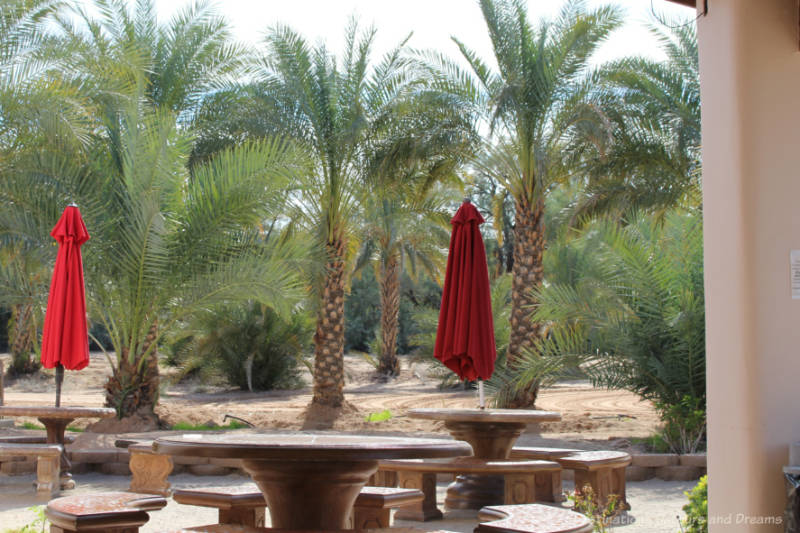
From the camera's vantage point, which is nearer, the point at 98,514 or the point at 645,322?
the point at 98,514

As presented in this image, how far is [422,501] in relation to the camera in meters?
6.80

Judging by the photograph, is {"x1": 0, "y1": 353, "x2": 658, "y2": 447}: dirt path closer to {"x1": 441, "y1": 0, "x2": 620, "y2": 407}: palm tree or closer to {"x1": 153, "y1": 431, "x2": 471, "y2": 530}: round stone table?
{"x1": 441, "y1": 0, "x2": 620, "y2": 407}: palm tree

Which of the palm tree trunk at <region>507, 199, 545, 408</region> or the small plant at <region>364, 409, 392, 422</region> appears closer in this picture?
the palm tree trunk at <region>507, 199, 545, 408</region>

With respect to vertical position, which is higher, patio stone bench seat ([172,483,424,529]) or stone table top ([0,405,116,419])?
stone table top ([0,405,116,419])

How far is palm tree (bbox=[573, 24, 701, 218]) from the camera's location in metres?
13.6

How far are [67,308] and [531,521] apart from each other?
595 cm

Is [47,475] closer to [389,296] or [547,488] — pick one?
[547,488]

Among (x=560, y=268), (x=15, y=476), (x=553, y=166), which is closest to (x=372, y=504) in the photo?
(x=15, y=476)

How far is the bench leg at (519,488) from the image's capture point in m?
6.75

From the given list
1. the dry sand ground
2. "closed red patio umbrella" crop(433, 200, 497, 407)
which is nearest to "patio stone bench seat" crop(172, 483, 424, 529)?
the dry sand ground

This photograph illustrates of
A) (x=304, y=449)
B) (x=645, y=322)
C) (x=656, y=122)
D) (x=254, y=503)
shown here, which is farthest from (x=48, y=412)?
(x=656, y=122)

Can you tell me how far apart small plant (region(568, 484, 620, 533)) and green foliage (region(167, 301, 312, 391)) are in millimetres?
→ 15813

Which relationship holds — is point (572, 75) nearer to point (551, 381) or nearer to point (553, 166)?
point (553, 166)

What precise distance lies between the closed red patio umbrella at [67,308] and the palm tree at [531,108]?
22.6 feet
